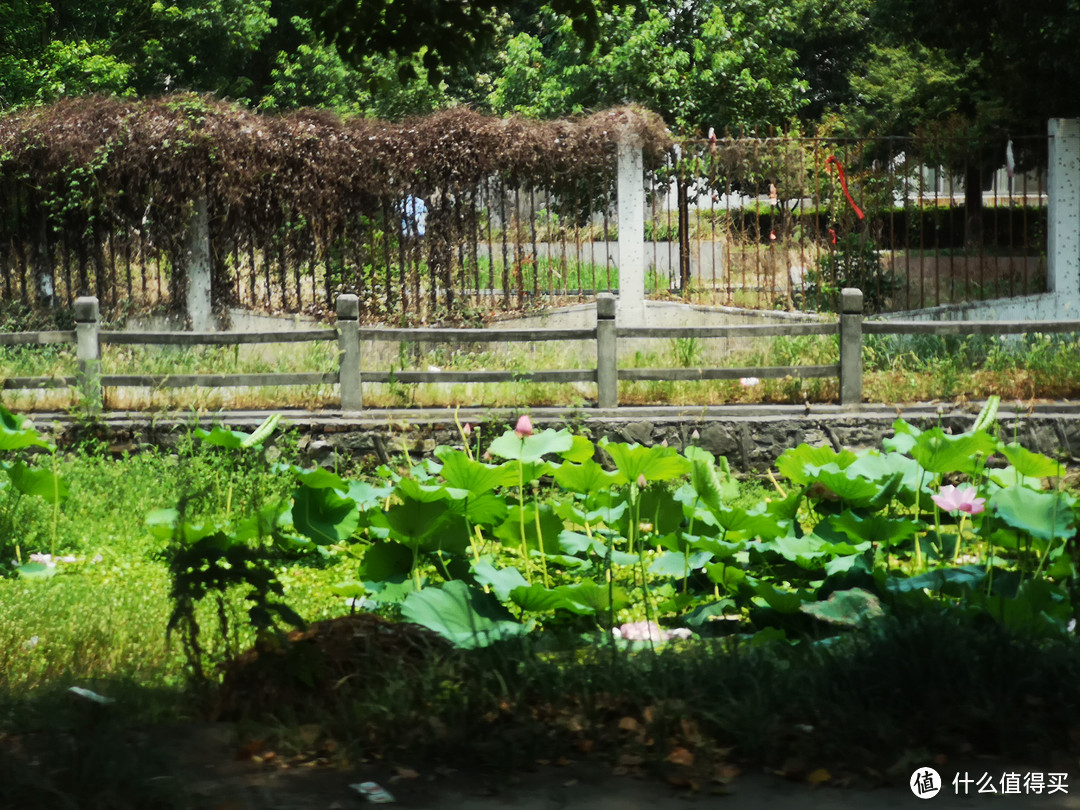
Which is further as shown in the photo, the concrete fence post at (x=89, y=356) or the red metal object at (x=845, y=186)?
the red metal object at (x=845, y=186)

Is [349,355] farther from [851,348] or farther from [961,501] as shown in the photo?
[961,501]

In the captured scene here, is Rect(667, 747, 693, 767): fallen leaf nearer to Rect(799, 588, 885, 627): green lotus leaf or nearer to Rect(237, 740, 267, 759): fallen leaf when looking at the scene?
Rect(237, 740, 267, 759): fallen leaf

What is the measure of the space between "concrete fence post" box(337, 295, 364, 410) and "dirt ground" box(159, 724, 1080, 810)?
7.46 meters

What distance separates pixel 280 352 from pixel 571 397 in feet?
11.9

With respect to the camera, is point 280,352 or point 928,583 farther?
point 280,352

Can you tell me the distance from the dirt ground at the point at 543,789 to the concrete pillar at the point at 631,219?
443 inches

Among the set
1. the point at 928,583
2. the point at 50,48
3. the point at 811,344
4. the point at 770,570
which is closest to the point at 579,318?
the point at 811,344

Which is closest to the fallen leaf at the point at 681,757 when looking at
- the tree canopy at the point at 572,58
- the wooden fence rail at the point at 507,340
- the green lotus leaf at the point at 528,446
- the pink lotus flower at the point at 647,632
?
the pink lotus flower at the point at 647,632

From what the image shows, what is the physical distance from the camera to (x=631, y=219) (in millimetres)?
14711

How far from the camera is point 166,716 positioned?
14.4 ft

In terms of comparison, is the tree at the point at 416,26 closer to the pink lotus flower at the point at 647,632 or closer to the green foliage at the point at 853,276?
the pink lotus flower at the point at 647,632

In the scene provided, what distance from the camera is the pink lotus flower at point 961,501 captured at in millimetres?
6301

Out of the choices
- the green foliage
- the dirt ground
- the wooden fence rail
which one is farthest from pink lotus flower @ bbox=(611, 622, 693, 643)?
the green foliage

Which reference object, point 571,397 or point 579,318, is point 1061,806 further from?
point 579,318
